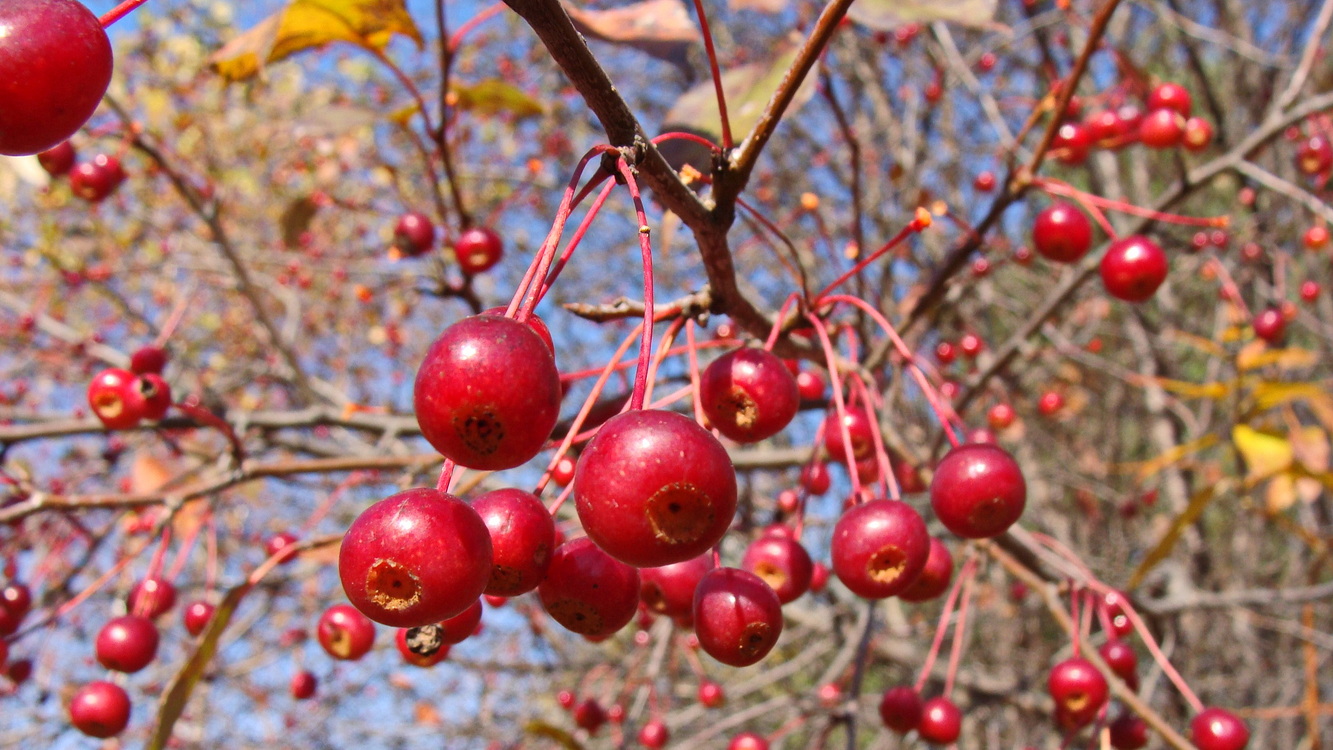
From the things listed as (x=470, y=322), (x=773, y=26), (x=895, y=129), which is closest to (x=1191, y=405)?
(x=895, y=129)

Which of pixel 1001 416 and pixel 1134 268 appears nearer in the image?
pixel 1134 268

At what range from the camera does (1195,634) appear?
3775 mm

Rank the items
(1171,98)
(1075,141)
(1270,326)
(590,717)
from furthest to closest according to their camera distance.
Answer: (1270,326) → (590,717) → (1171,98) → (1075,141)

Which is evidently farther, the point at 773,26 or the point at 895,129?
the point at 773,26

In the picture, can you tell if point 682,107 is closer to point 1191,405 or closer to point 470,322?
point 470,322

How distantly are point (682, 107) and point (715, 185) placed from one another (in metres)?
0.74

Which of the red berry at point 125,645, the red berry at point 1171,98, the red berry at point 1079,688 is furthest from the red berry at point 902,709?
the red berry at point 1171,98

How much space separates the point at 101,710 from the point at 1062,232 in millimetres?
2265

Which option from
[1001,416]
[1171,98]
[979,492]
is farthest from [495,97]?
[1001,416]

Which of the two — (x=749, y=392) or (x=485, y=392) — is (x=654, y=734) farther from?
(x=485, y=392)

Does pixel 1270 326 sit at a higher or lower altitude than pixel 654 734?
higher

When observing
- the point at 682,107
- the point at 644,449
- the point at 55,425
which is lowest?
the point at 55,425

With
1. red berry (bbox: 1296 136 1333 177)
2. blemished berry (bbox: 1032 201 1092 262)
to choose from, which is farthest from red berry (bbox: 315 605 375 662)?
red berry (bbox: 1296 136 1333 177)

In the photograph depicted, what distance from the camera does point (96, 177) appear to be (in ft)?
8.20
